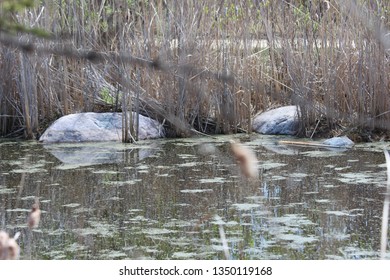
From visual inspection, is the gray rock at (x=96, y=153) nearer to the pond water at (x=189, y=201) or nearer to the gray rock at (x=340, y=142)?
the pond water at (x=189, y=201)

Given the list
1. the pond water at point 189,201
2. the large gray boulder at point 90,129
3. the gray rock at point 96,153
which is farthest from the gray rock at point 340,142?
the large gray boulder at point 90,129

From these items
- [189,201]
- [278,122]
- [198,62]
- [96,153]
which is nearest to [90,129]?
[96,153]

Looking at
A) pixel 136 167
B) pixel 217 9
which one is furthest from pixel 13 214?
pixel 217 9

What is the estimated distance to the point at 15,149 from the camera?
20.4ft

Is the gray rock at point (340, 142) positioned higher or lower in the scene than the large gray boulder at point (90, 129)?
lower

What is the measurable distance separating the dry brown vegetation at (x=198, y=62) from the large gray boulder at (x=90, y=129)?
177mm

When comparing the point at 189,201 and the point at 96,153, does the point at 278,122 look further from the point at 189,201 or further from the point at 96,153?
the point at 189,201

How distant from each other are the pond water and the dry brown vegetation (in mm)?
466

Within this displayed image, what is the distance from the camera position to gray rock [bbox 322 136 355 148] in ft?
20.4

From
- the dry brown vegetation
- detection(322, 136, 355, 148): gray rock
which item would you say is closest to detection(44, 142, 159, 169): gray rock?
the dry brown vegetation

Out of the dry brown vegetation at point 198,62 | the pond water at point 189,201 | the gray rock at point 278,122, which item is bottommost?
the pond water at point 189,201

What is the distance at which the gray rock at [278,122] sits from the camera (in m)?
6.95

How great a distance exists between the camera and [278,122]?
22.9ft

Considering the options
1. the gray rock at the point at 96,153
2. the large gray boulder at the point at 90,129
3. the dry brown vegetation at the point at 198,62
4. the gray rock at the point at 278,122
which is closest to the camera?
the gray rock at the point at 96,153
